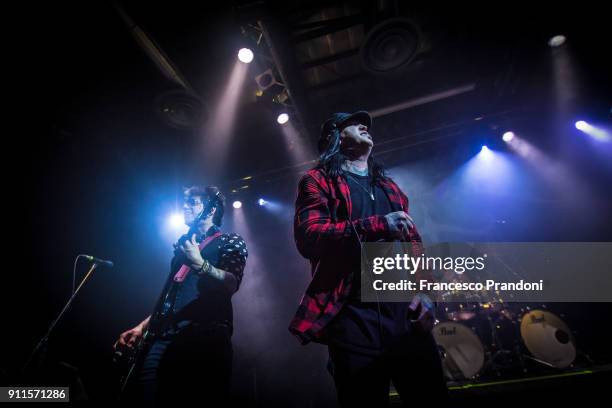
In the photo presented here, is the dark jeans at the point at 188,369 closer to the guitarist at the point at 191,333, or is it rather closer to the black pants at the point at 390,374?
the guitarist at the point at 191,333

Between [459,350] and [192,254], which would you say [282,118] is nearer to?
[192,254]

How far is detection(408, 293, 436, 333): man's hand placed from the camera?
4.26 feet

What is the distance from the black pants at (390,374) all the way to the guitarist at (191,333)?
132cm

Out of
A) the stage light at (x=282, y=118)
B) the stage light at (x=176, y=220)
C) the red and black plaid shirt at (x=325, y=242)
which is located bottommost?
the red and black plaid shirt at (x=325, y=242)

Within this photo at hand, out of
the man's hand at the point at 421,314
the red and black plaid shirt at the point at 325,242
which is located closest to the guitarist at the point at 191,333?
the red and black plaid shirt at the point at 325,242

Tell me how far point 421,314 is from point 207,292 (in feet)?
6.26

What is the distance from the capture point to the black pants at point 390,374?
1.12 m

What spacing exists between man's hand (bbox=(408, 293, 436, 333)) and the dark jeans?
159 cm

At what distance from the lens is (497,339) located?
4344mm

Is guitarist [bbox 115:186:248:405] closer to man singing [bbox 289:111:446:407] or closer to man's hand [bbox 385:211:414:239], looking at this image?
man singing [bbox 289:111:446:407]

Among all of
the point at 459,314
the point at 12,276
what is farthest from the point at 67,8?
the point at 459,314

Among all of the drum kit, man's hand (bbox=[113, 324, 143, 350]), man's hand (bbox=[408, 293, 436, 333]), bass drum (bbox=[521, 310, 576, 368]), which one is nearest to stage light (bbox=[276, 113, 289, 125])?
man's hand (bbox=[113, 324, 143, 350])

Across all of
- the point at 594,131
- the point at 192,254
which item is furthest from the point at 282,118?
the point at 594,131

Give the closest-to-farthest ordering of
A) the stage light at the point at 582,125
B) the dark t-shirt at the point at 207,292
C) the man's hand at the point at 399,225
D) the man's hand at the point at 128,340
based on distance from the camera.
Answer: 1. the man's hand at the point at 399,225
2. the dark t-shirt at the point at 207,292
3. the man's hand at the point at 128,340
4. the stage light at the point at 582,125
